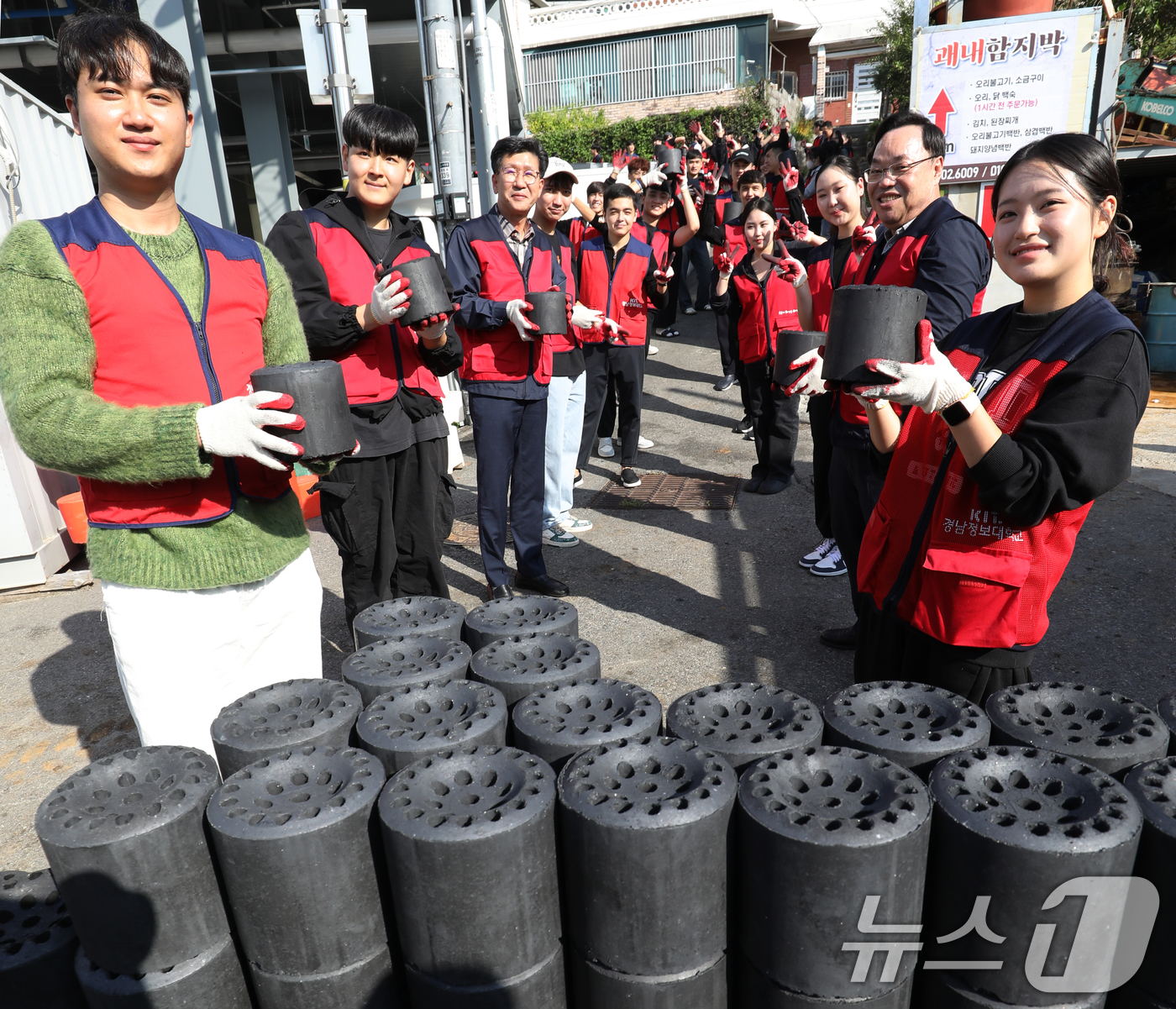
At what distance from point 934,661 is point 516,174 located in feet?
10.3

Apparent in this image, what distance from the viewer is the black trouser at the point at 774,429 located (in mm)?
5938

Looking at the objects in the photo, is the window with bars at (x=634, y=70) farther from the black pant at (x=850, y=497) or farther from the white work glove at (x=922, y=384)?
the white work glove at (x=922, y=384)

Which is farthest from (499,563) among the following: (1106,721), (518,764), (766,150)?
(766,150)

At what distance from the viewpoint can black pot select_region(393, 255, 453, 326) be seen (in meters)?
2.89

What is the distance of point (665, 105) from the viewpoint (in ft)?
128

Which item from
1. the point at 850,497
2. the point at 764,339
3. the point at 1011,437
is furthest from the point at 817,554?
the point at 1011,437

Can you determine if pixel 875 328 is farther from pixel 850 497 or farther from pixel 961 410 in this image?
pixel 850 497

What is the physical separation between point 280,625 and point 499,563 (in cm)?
223

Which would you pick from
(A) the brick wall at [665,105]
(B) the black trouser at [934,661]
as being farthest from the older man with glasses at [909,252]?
(A) the brick wall at [665,105]

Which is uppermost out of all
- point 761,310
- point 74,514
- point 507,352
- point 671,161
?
point 671,161

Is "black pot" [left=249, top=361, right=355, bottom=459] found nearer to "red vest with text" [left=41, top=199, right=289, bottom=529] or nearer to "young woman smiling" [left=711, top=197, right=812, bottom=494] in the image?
"red vest with text" [left=41, top=199, right=289, bottom=529]

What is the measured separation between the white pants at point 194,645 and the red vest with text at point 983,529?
1.63 meters

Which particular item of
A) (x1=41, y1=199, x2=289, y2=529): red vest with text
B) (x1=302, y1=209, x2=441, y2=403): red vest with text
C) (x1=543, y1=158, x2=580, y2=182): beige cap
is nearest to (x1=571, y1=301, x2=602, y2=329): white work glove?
(x1=543, y1=158, x2=580, y2=182): beige cap

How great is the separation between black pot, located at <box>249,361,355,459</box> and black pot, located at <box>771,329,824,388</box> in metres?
1.54
